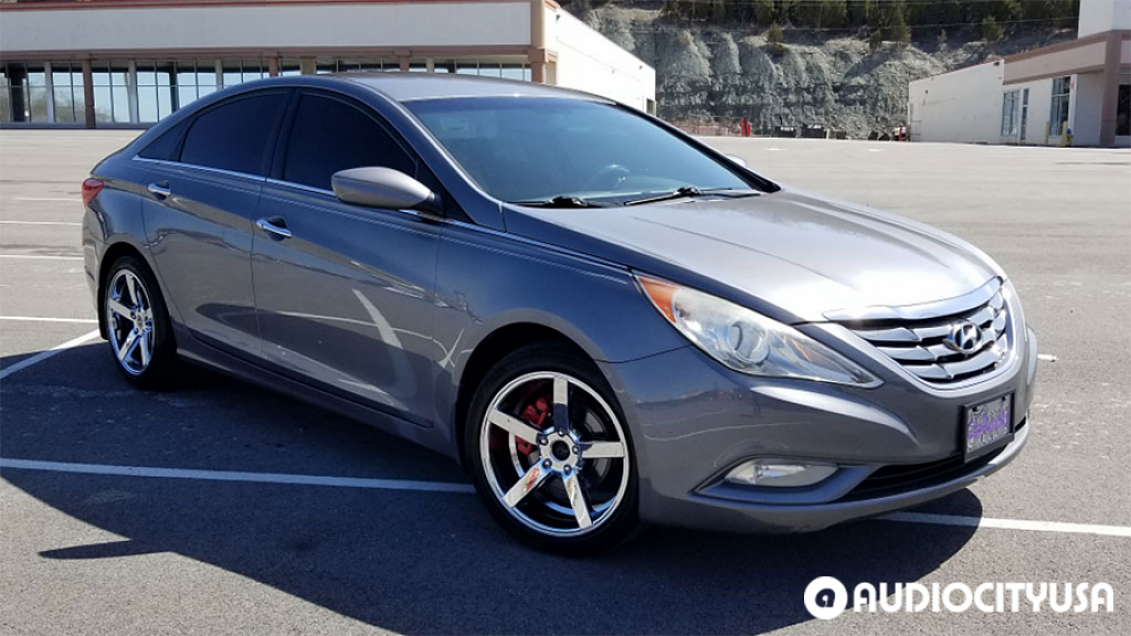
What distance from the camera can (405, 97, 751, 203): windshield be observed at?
459cm

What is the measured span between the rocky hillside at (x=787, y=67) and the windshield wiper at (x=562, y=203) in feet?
336

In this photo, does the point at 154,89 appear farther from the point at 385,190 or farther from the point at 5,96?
the point at 385,190

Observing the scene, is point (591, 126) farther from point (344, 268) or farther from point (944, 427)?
point (944, 427)

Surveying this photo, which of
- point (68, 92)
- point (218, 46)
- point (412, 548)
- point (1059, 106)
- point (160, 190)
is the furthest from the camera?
point (1059, 106)

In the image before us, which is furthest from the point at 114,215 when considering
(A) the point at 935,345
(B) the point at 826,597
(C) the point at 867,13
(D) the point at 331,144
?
(C) the point at 867,13

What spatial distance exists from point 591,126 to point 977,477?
7.98 ft

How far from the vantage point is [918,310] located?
3682 mm

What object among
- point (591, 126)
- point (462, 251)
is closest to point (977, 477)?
point (462, 251)

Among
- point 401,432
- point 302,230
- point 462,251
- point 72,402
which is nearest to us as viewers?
point 462,251

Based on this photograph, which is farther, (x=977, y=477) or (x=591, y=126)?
(x=591, y=126)

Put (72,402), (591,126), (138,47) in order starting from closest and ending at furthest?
1. (591,126)
2. (72,402)
3. (138,47)

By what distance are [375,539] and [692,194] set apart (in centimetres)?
200

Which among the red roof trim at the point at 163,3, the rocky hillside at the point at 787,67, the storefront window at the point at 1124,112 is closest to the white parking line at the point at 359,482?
the red roof trim at the point at 163,3

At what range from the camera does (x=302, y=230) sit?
4.89 meters
